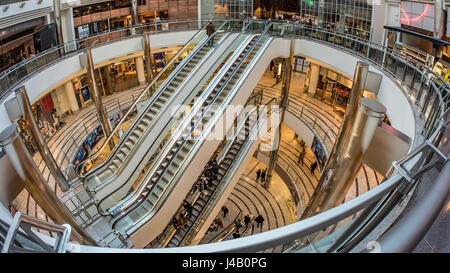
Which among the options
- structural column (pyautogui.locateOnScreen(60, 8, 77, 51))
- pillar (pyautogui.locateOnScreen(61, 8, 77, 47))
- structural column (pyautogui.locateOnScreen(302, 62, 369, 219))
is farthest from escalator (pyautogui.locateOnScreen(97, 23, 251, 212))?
pillar (pyautogui.locateOnScreen(61, 8, 77, 47))

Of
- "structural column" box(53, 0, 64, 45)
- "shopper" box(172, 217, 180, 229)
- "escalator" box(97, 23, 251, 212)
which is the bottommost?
"shopper" box(172, 217, 180, 229)

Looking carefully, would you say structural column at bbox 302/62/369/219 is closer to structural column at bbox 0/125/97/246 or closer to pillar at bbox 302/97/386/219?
pillar at bbox 302/97/386/219

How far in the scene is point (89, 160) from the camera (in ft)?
38.6

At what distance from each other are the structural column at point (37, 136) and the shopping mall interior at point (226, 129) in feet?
0.16

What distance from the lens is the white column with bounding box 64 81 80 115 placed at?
17936 mm

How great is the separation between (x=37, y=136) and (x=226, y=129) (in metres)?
6.58

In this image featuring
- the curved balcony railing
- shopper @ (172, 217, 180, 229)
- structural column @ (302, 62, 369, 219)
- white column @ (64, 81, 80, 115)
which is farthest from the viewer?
white column @ (64, 81, 80, 115)

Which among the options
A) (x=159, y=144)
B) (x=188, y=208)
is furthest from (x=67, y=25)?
(x=188, y=208)

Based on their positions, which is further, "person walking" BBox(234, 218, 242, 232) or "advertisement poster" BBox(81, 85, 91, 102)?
"advertisement poster" BBox(81, 85, 91, 102)

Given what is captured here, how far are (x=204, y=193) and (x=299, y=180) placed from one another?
5.49m

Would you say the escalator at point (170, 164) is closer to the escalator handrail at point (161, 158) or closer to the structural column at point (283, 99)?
the escalator handrail at point (161, 158)

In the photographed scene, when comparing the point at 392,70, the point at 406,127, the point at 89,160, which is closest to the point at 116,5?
the point at 89,160

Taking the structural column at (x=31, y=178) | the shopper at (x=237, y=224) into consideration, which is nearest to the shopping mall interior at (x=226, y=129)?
the structural column at (x=31, y=178)

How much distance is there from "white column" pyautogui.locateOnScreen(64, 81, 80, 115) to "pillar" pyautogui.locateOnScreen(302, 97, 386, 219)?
1467 centimetres
